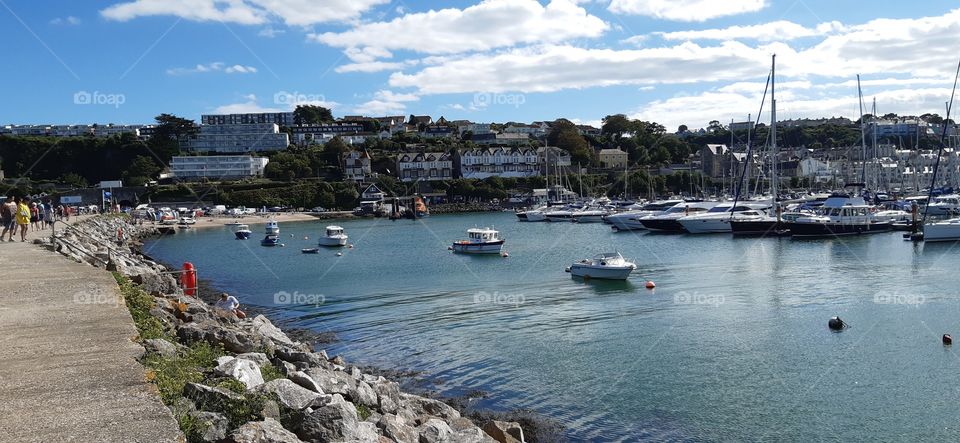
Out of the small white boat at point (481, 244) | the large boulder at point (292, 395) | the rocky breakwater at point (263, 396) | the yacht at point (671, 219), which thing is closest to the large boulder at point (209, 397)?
the rocky breakwater at point (263, 396)

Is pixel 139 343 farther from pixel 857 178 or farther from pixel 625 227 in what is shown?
pixel 857 178

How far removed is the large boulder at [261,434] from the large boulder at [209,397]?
553 mm

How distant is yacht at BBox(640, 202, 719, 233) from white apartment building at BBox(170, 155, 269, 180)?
335 ft

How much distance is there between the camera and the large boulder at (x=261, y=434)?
7.69 metres

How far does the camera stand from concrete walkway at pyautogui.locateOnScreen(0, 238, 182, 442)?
726cm

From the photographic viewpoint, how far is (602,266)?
35594 millimetres

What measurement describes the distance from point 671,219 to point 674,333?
45.9m

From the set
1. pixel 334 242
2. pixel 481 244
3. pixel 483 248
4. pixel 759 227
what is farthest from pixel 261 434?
pixel 759 227

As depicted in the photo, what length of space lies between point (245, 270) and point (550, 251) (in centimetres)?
2072

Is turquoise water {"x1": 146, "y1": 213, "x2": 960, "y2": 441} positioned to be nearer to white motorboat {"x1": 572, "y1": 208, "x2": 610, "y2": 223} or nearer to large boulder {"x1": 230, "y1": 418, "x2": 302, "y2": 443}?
large boulder {"x1": 230, "y1": 418, "x2": 302, "y2": 443}

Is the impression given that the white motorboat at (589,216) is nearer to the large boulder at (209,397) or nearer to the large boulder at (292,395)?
the large boulder at (292,395)

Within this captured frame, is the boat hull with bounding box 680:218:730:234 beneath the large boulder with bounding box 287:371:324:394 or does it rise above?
beneath

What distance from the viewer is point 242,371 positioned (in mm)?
10484

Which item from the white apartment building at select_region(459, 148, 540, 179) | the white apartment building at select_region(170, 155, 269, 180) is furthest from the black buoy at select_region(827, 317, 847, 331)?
the white apartment building at select_region(170, 155, 269, 180)
